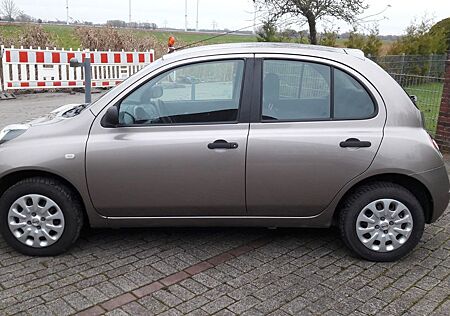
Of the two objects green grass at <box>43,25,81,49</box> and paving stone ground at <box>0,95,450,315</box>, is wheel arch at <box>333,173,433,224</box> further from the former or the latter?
green grass at <box>43,25,81,49</box>

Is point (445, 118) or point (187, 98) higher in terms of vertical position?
point (187, 98)

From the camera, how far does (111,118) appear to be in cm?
356

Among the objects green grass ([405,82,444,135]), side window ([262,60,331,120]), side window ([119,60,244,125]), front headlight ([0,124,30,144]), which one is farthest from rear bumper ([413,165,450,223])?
green grass ([405,82,444,135])

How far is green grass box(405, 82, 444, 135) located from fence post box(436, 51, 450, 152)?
506mm

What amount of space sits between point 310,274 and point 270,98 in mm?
1425

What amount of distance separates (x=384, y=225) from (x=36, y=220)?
281 cm

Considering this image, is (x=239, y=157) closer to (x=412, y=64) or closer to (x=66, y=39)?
(x=412, y=64)

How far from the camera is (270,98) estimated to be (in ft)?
12.0

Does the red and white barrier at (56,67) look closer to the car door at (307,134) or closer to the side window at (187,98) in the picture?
the side window at (187,98)

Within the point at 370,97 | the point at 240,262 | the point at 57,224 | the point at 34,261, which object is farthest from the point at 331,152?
the point at 34,261

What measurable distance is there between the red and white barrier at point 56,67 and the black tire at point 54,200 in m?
8.32

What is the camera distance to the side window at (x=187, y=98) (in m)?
3.66

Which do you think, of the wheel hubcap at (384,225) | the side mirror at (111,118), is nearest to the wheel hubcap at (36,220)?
the side mirror at (111,118)

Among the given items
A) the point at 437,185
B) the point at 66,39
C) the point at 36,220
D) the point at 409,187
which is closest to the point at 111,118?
the point at 36,220
